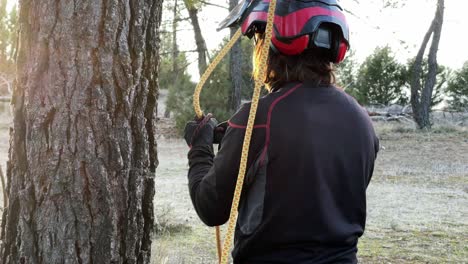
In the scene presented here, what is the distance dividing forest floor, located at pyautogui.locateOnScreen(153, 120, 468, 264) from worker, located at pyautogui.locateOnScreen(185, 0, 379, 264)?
2540 millimetres

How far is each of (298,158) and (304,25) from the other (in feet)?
1.54

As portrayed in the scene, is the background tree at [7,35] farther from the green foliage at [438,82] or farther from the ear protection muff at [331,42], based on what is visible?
the green foliage at [438,82]

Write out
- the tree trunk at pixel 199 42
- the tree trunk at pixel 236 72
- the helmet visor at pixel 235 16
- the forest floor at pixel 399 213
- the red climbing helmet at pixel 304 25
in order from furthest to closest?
1. the tree trunk at pixel 199 42
2. the tree trunk at pixel 236 72
3. the forest floor at pixel 399 213
4. the helmet visor at pixel 235 16
5. the red climbing helmet at pixel 304 25

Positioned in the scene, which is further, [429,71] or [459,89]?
[459,89]

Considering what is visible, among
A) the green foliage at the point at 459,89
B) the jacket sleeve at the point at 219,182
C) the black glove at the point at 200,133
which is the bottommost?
the jacket sleeve at the point at 219,182

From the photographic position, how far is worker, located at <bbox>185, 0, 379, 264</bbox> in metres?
1.97

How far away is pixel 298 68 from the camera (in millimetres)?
2145

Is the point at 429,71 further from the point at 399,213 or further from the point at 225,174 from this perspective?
the point at 225,174

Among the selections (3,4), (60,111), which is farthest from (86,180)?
(3,4)

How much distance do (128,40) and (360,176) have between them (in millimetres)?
1031

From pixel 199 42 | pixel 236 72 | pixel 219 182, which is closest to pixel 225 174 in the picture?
pixel 219 182

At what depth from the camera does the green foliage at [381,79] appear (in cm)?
2872

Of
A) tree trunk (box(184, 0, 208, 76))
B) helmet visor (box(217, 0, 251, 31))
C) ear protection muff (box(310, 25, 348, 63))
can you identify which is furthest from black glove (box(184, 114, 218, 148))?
tree trunk (box(184, 0, 208, 76))

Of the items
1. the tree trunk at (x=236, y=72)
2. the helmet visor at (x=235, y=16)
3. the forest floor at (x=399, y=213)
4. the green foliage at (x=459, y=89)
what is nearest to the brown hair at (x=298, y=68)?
the helmet visor at (x=235, y=16)
